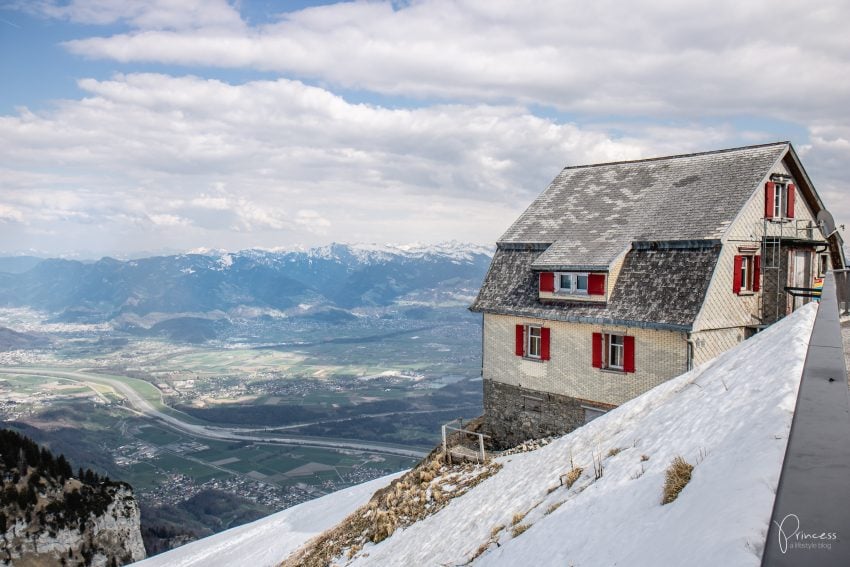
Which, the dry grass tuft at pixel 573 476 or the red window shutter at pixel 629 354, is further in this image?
the red window shutter at pixel 629 354

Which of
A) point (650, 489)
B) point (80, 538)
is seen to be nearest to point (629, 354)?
point (650, 489)

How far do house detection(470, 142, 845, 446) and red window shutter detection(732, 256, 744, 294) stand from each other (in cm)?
4

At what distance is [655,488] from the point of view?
826 cm

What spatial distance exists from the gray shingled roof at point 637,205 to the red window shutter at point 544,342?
109 inches

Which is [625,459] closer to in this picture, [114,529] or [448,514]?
[448,514]

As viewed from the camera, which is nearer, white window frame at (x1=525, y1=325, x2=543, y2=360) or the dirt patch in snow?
the dirt patch in snow

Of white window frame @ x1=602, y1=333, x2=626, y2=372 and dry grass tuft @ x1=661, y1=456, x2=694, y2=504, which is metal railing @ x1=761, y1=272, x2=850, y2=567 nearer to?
dry grass tuft @ x1=661, y1=456, x2=694, y2=504

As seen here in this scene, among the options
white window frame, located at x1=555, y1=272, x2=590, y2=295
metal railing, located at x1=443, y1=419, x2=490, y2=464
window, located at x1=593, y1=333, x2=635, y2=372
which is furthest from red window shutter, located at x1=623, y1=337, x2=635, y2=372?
metal railing, located at x1=443, y1=419, x2=490, y2=464

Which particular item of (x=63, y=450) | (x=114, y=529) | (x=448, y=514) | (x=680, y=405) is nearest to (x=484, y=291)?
(x=448, y=514)

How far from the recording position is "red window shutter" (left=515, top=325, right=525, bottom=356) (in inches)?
1086

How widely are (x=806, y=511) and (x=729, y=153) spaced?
86.8 feet

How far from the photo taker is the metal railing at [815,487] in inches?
130

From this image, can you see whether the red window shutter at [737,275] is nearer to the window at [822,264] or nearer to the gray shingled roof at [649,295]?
the gray shingled roof at [649,295]

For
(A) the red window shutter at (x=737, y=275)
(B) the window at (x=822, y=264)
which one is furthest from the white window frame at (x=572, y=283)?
(B) the window at (x=822, y=264)
